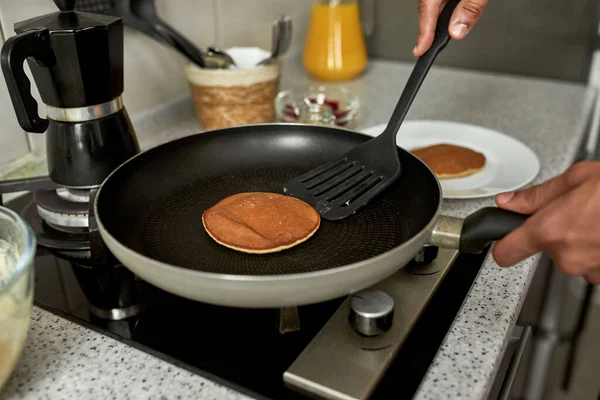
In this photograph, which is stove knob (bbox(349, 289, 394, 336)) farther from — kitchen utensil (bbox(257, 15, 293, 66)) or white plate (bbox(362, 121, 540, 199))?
→ kitchen utensil (bbox(257, 15, 293, 66))

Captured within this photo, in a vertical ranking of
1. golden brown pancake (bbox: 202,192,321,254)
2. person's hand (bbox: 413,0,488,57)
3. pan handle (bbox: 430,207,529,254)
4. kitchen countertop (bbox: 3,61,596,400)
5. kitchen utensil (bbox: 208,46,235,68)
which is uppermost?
person's hand (bbox: 413,0,488,57)

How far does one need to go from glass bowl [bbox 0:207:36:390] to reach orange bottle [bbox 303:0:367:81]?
3.17 feet

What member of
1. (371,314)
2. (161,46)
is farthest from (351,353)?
(161,46)

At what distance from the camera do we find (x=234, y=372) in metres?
0.51

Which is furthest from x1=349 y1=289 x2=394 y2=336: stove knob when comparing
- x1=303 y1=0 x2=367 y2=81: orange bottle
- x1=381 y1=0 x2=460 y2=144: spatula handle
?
x1=303 y1=0 x2=367 y2=81: orange bottle

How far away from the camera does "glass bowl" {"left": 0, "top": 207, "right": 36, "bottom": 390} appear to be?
0.45 m

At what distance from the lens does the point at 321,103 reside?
1.06 meters

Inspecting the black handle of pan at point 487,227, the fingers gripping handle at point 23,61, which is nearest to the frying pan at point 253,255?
the black handle of pan at point 487,227

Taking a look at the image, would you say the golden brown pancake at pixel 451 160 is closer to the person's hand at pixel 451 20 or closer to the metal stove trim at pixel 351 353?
the person's hand at pixel 451 20

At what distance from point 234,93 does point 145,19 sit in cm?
18

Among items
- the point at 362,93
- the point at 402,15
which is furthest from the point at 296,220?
the point at 402,15

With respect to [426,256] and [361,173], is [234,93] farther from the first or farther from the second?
[426,256]

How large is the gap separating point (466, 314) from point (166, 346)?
30cm

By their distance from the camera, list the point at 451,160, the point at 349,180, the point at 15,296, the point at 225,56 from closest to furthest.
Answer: the point at 15,296 < the point at 349,180 < the point at 451,160 < the point at 225,56
